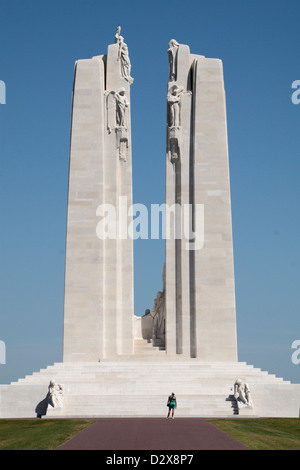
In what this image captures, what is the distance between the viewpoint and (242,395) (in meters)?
27.4

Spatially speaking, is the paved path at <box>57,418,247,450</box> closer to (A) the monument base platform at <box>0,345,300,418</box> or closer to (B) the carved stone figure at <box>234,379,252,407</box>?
(A) the monument base platform at <box>0,345,300,418</box>

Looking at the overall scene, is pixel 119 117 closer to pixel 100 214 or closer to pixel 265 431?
pixel 100 214

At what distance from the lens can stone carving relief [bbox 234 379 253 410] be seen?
2739 centimetres

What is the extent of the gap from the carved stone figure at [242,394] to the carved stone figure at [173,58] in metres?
17.3

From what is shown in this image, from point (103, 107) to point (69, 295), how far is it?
9.92 meters

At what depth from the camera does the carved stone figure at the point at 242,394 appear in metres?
27.4

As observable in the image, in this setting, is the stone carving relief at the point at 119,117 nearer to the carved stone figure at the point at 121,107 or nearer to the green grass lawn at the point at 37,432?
the carved stone figure at the point at 121,107

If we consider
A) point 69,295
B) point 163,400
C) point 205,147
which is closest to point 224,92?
point 205,147

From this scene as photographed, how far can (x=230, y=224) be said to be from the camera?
3525 centimetres

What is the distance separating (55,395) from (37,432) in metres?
7.14

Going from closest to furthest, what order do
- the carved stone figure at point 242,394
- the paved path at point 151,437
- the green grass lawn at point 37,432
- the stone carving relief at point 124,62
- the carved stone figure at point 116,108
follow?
the paved path at point 151,437, the green grass lawn at point 37,432, the carved stone figure at point 242,394, the carved stone figure at point 116,108, the stone carving relief at point 124,62

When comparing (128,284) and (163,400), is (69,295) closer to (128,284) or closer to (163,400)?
(128,284)

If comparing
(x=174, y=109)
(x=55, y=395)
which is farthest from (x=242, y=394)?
(x=174, y=109)

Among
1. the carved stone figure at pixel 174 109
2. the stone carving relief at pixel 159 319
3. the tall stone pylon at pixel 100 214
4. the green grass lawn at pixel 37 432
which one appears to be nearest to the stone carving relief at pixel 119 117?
the tall stone pylon at pixel 100 214
